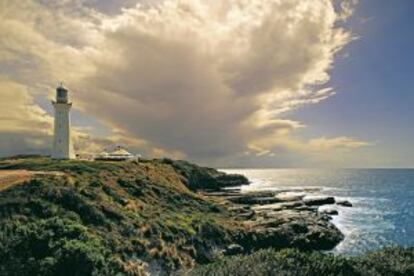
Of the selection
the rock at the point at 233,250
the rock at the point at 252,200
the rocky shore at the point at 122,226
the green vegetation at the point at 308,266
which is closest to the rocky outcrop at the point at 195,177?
the rock at the point at 252,200

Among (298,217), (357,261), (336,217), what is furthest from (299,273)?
(336,217)

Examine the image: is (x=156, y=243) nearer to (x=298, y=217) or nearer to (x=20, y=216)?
(x=20, y=216)

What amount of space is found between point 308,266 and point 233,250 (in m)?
19.0

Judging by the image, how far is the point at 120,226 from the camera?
38.3m

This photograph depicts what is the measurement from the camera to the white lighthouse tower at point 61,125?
2518 inches

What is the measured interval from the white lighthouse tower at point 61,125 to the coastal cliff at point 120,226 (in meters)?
5.04

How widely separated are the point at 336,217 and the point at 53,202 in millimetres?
49331

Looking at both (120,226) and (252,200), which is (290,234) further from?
(252,200)

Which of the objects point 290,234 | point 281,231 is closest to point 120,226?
point 281,231

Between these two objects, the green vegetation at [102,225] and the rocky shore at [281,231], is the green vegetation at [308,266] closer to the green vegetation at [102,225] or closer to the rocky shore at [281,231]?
the green vegetation at [102,225]

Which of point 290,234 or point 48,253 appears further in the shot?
point 290,234

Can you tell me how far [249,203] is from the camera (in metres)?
75.1

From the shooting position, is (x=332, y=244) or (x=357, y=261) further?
(x=332, y=244)

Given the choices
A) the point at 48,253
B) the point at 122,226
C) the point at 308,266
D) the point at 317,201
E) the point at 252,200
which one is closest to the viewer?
the point at 308,266
